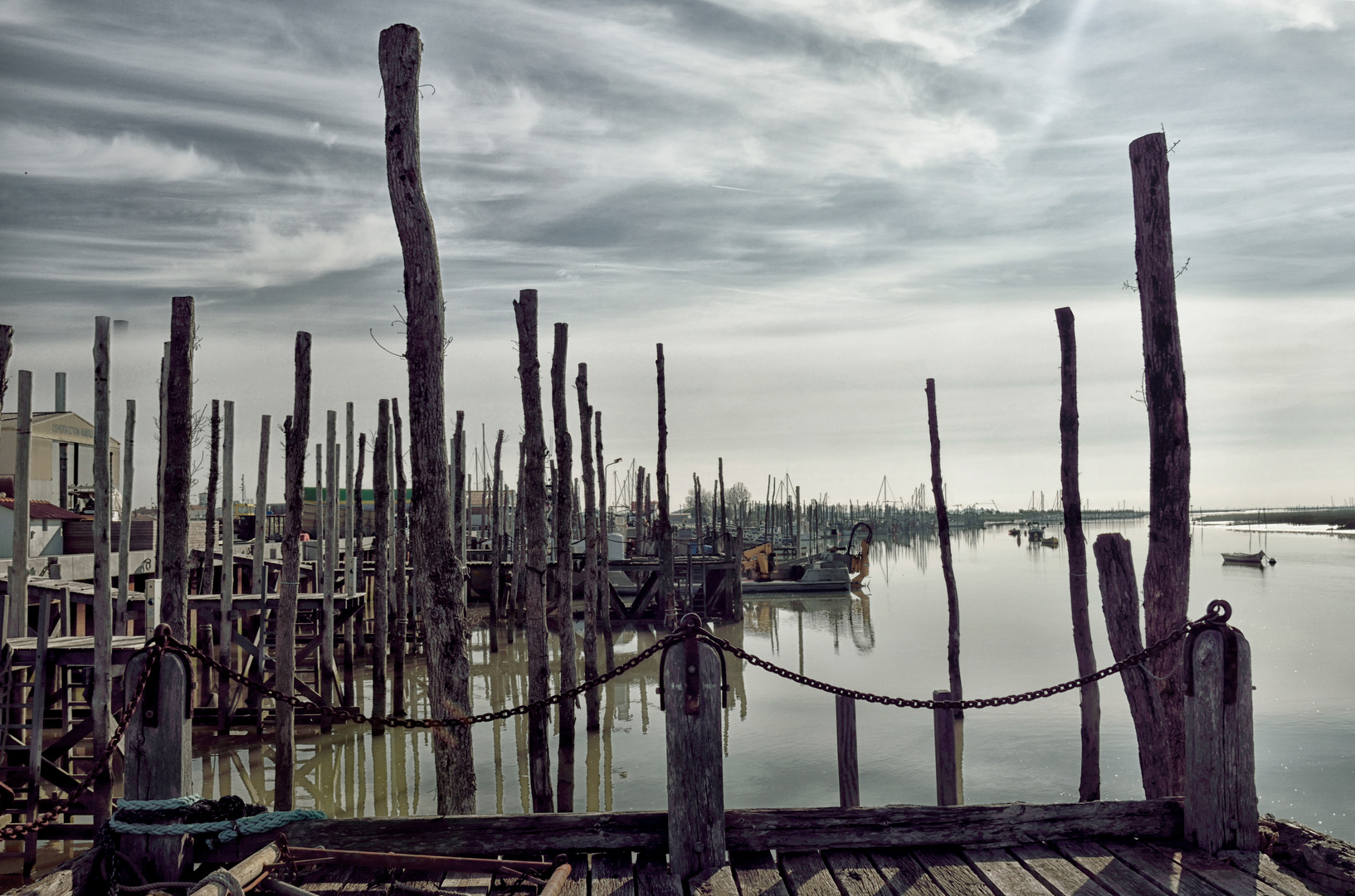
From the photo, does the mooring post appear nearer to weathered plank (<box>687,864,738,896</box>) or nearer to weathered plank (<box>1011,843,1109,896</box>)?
weathered plank (<box>687,864,738,896</box>)

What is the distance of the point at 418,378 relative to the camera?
6250 mm

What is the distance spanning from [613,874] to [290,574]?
787 centimetres

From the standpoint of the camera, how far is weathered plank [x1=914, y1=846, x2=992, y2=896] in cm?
362

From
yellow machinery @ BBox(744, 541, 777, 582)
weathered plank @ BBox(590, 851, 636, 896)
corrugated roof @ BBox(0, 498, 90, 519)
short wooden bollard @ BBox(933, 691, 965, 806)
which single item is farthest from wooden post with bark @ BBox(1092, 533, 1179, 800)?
yellow machinery @ BBox(744, 541, 777, 582)

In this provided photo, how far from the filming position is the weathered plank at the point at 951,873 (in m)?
3.62

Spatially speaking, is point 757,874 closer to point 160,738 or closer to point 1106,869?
point 1106,869

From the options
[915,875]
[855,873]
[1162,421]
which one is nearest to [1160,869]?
[915,875]

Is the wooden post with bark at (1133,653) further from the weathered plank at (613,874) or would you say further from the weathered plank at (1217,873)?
the weathered plank at (613,874)

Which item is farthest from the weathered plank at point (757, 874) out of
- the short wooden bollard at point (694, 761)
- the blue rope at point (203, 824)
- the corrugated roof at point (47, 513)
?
the corrugated roof at point (47, 513)

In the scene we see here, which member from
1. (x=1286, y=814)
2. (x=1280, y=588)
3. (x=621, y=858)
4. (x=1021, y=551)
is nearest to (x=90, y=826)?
(x=621, y=858)

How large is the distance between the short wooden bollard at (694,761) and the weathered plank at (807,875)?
30 cm

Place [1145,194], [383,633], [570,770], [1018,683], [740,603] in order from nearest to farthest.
Answer: [1145,194], [570,770], [383,633], [1018,683], [740,603]

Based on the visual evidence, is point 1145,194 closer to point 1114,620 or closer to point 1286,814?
point 1114,620

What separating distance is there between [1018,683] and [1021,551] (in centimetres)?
6047
